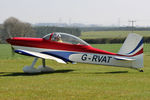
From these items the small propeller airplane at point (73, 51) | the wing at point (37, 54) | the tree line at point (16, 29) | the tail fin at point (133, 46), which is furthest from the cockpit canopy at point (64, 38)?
the tree line at point (16, 29)

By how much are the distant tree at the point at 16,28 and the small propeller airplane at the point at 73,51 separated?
50393 mm

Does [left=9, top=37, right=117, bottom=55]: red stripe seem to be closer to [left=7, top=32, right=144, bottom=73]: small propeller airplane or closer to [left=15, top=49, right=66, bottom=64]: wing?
[left=7, top=32, right=144, bottom=73]: small propeller airplane

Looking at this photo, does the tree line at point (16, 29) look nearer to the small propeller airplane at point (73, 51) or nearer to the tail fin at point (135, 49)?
the small propeller airplane at point (73, 51)

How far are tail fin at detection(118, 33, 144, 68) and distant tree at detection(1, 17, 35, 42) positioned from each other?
2043 inches

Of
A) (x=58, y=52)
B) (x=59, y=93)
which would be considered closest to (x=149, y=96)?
(x=59, y=93)

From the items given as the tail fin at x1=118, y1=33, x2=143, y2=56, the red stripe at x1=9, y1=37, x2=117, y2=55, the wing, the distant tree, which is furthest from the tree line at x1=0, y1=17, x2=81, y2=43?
the tail fin at x1=118, y1=33, x2=143, y2=56

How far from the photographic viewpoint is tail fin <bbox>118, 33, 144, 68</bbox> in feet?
41.3

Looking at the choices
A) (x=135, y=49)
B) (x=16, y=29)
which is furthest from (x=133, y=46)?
(x=16, y=29)

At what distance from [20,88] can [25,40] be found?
15.5ft

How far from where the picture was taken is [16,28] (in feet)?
220

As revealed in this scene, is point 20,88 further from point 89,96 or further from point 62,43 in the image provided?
point 62,43

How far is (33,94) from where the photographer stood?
25.9 ft

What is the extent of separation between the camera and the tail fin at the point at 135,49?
12586 millimetres

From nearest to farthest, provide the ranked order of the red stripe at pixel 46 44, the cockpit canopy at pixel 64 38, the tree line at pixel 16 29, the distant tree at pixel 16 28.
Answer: the red stripe at pixel 46 44
the cockpit canopy at pixel 64 38
the distant tree at pixel 16 28
the tree line at pixel 16 29
